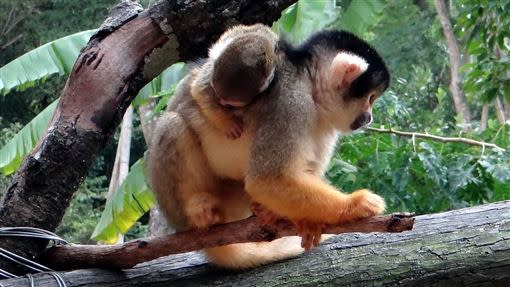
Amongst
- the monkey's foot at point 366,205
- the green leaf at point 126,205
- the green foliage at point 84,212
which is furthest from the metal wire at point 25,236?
the green foliage at point 84,212

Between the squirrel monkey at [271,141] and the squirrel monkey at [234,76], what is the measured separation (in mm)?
38

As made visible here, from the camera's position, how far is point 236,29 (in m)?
2.33

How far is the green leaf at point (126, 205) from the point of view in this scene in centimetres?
411

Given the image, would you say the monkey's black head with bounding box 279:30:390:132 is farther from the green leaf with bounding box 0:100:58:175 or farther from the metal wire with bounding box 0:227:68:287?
the green leaf with bounding box 0:100:58:175

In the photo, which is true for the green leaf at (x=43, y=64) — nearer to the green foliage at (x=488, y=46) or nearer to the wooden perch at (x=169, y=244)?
the wooden perch at (x=169, y=244)

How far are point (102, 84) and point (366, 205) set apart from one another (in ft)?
3.42

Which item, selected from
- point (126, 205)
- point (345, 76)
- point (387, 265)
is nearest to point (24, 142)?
point (126, 205)

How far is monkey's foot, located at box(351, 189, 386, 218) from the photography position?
191 cm

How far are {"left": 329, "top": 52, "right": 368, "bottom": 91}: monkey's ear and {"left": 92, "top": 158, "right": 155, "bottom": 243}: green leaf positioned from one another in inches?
82.1

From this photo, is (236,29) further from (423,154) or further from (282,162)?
(423,154)

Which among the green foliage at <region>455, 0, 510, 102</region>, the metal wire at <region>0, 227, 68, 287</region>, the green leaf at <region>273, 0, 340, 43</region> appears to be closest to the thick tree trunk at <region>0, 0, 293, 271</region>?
the metal wire at <region>0, 227, 68, 287</region>

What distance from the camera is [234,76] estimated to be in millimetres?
2098

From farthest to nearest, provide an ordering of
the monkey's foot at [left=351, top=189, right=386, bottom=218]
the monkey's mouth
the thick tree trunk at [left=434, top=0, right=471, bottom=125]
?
the thick tree trunk at [left=434, top=0, right=471, bottom=125]
the monkey's mouth
the monkey's foot at [left=351, top=189, right=386, bottom=218]

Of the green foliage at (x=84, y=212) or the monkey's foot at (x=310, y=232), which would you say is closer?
the monkey's foot at (x=310, y=232)
